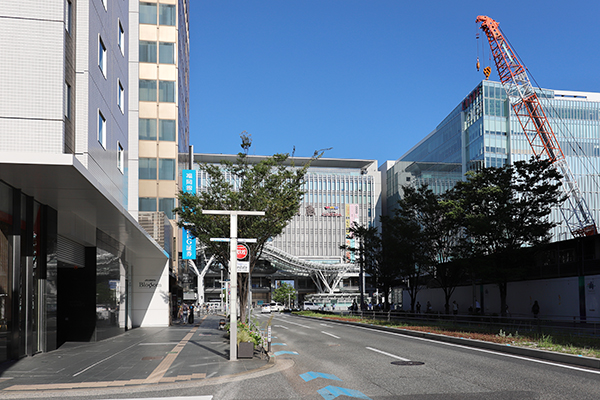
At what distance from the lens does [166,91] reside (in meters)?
42.1

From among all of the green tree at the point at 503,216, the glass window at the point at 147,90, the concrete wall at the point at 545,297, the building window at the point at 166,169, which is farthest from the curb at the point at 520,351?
the glass window at the point at 147,90

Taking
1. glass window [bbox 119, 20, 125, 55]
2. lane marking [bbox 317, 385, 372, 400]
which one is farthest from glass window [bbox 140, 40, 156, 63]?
lane marking [bbox 317, 385, 372, 400]

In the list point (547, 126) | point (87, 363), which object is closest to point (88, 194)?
point (87, 363)

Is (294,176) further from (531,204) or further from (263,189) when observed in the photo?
(531,204)

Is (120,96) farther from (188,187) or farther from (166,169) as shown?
(188,187)

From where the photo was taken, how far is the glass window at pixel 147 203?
41.0 metres

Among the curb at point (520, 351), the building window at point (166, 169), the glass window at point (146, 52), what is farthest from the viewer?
the glass window at point (146, 52)

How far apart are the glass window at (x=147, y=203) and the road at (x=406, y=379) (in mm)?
27335

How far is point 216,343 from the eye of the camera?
821 inches

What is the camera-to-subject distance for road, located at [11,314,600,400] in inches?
380

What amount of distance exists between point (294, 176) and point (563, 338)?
13.4m

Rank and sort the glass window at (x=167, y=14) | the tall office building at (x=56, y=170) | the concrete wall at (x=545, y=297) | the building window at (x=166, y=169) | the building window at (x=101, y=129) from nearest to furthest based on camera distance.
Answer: the tall office building at (x=56, y=170) < the building window at (x=101, y=129) < the concrete wall at (x=545, y=297) < the building window at (x=166, y=169) < the glass window at (x=167, y=14)

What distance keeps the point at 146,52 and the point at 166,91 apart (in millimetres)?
3552

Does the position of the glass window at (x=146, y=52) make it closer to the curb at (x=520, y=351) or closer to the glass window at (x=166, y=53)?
the glass window at (x=166, y=53)
